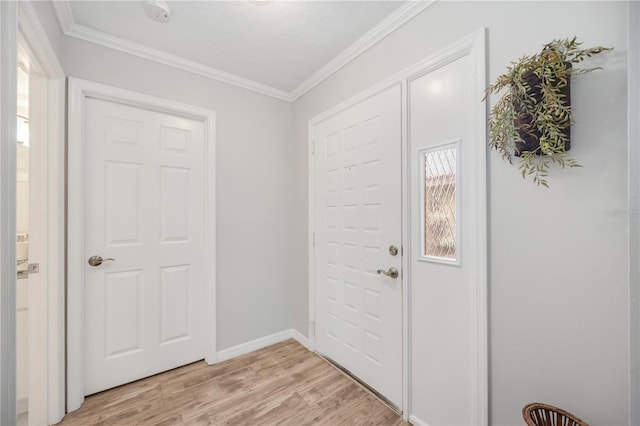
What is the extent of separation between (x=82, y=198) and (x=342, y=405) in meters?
2.25

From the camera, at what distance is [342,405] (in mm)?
1793

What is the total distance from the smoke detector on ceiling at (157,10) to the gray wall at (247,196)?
1.62ft

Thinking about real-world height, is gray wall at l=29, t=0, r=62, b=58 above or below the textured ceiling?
below

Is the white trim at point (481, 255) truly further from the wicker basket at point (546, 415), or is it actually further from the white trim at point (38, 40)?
the white trim at point (38, 40)

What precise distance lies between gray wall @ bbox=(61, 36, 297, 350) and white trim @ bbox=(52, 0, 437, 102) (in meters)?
0.06

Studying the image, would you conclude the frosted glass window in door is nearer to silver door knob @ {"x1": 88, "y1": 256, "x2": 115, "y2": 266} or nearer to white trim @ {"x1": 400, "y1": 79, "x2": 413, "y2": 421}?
white trim @ {"x1": 400, "y1": 79, "x2": 413, "y2": 421}

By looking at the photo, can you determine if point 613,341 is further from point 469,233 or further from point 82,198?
point 82,198

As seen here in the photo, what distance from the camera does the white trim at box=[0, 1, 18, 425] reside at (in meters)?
0.81

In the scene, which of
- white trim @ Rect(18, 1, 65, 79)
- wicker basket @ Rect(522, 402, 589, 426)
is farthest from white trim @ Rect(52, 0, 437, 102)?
wicker basket @ Rect(522, 402, 589, 426)

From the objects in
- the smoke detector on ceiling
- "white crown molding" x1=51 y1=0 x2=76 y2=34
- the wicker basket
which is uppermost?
the smoke detector on ceiling

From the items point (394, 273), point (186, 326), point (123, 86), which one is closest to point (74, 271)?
point (186, 326)

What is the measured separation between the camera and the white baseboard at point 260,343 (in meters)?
2.36

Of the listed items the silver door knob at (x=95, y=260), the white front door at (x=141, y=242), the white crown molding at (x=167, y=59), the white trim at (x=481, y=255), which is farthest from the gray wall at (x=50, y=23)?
the white trim at (x=481, y=255)

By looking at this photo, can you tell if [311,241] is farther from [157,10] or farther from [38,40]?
[38,40]
